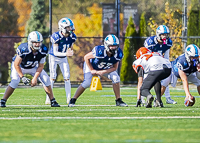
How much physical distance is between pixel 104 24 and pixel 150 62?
15.3 meters

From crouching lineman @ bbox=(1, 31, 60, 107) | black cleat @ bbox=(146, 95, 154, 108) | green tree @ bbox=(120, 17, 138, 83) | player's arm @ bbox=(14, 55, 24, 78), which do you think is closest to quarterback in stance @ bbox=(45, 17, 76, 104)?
crouching lineman @ bbox=(1, 31, 60, 107)

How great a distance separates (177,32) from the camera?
22812 mm

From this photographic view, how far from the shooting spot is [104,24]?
24062 mm

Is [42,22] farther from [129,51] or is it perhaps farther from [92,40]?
[129,51]

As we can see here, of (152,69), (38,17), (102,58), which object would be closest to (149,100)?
(152,69)

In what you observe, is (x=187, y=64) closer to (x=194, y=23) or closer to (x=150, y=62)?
(x=150, y=62)

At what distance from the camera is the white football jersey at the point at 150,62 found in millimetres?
8898

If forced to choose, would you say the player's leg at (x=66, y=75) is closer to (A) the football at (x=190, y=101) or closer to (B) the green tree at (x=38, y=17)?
(A) the football at (x=190, y=101)

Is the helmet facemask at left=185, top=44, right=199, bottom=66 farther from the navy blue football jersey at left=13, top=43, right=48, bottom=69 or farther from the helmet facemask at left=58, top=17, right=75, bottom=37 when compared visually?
the navy blue football jersey at left=13, top=43, right=48, bottom=69

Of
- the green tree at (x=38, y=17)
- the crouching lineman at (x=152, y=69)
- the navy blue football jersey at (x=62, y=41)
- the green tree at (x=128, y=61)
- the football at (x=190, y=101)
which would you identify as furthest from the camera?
the green tree at (x=38, y=17)

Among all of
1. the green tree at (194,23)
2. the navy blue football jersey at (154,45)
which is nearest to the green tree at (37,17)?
the green tree at (194,23)

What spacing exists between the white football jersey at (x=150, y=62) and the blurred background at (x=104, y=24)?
9681 mm

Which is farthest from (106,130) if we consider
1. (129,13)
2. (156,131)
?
(129,13)

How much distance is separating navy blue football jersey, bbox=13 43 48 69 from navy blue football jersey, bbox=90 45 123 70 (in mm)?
935
